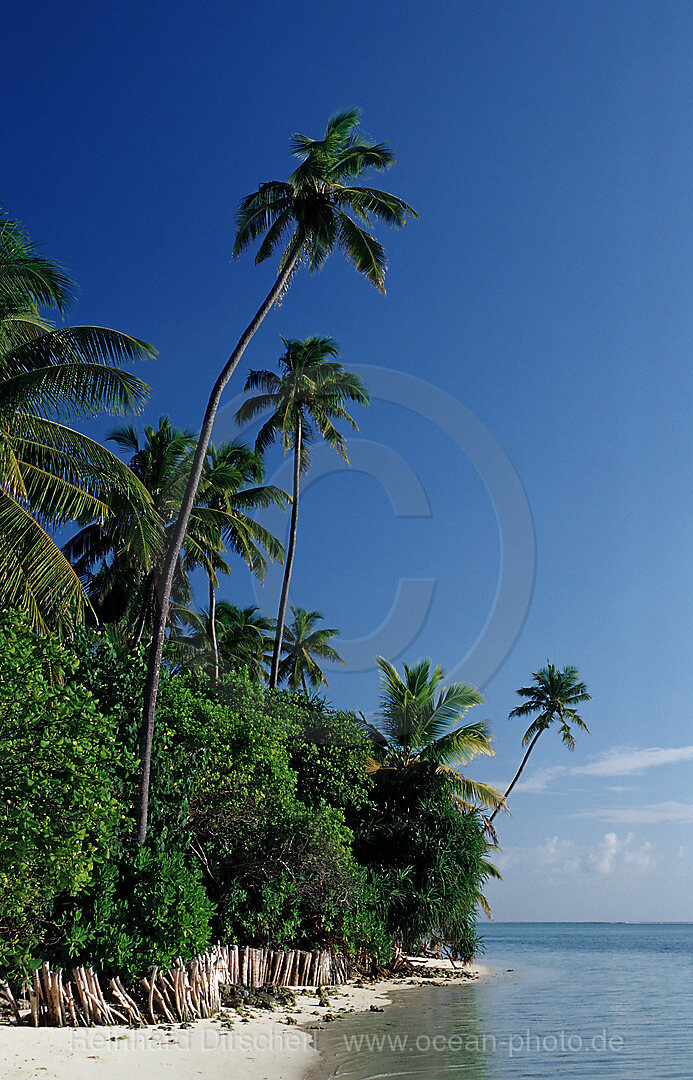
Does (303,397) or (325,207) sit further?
(303,397)

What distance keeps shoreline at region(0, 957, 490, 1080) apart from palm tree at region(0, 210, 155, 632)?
5.66m

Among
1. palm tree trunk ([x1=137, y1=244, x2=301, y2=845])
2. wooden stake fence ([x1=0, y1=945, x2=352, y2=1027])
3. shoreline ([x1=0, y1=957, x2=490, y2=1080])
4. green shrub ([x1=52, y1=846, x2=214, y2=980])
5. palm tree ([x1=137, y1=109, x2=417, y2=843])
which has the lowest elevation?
shoreline ([x1=0, y1=957, x2=490, y2=1080])

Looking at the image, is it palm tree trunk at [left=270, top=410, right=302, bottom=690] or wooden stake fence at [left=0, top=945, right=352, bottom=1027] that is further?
palm tree trunk at [left=270, top=410, right=302, bottom=690]

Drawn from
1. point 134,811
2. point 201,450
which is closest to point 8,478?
point 201,450

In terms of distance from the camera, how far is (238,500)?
27.8 metres

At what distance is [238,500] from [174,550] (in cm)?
1247

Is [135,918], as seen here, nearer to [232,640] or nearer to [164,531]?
[164,531]

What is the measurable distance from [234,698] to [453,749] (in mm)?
9272

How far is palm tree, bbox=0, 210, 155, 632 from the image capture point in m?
13.3

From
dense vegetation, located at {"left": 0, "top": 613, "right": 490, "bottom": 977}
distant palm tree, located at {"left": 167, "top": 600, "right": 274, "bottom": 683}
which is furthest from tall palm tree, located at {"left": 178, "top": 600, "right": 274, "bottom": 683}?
dense vegetation, located at {"left": 0, "top": 613, "right": 490, "bottom": 977}

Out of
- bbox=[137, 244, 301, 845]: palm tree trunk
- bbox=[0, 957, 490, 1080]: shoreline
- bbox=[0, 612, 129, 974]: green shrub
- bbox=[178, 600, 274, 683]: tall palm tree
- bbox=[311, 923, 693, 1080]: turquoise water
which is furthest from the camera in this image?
bbox=[178, 600, 274, 683]: tall palm tree

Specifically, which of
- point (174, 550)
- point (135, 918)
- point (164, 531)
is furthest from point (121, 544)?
point (135, 918)

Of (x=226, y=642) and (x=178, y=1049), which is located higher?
(x=226, y=642)

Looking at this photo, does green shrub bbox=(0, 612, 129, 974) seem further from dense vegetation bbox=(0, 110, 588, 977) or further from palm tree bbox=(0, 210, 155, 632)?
palm tree bbox=(0, 210, 155, 632)
